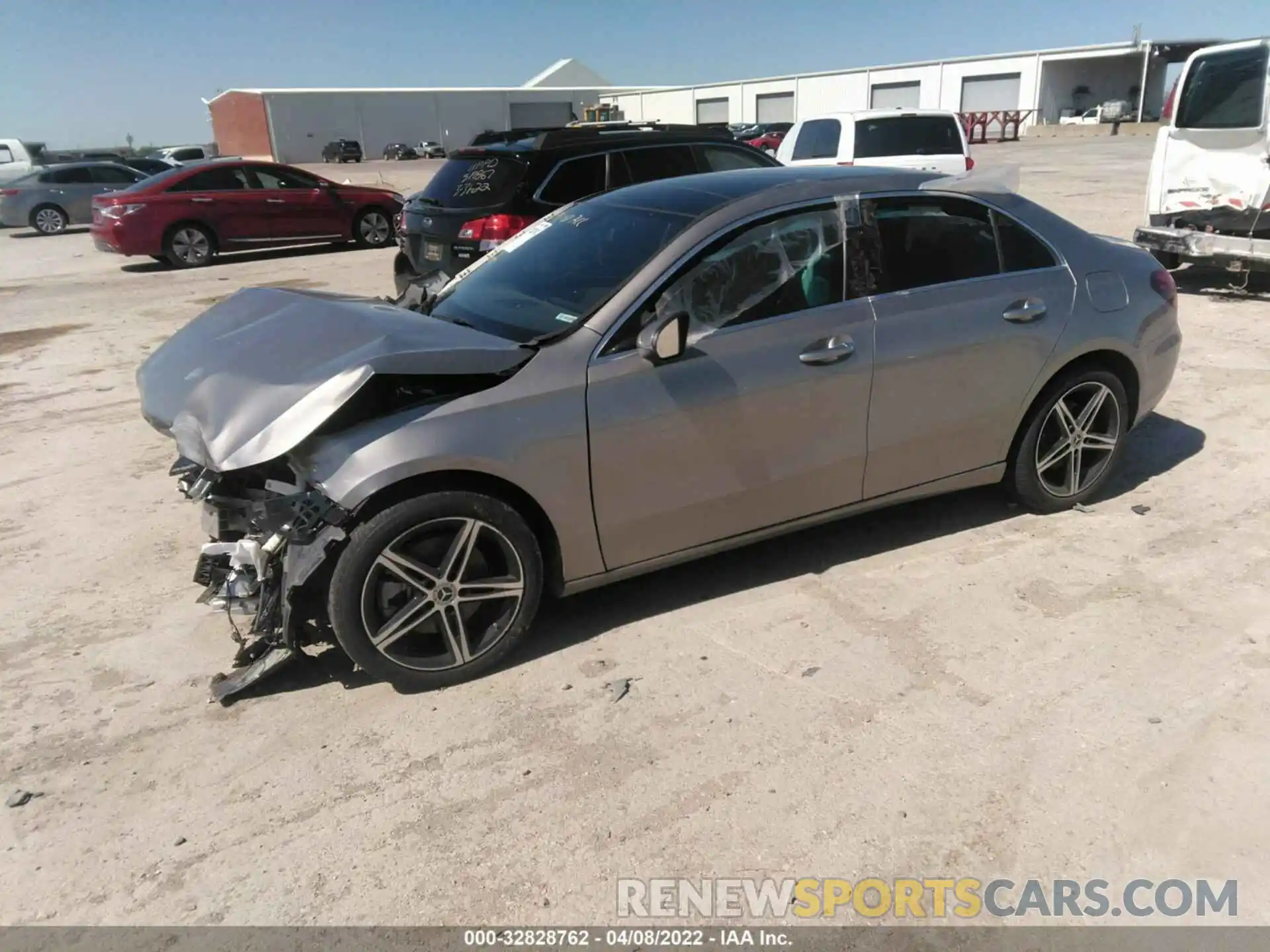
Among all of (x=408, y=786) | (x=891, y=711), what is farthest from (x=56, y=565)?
A: (x=891, y=711)

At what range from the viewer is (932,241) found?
4.18 metres

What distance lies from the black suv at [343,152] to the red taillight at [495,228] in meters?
58.5

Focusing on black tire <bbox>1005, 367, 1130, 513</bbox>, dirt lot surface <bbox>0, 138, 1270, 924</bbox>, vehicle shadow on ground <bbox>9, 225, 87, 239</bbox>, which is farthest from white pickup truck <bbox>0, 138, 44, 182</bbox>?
black tire <bbox>1005, 367, 1130, 513</bbox>

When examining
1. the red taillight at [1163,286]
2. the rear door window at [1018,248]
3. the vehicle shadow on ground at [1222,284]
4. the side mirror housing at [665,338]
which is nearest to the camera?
the side mirror housing at [665,338]

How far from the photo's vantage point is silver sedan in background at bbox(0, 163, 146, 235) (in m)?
21.3

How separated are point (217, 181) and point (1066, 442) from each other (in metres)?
14.4

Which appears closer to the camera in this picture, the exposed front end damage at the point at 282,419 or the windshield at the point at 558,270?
the exposed front end damage at the point at 282,419

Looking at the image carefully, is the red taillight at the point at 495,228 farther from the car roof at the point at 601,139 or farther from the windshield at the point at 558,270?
the windshield at the point at 558,270

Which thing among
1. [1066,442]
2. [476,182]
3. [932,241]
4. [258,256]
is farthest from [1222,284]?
[258,256]

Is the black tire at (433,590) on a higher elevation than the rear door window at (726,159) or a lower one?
lower

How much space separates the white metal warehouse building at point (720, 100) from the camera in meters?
52.9

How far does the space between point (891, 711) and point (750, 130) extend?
1559 inches

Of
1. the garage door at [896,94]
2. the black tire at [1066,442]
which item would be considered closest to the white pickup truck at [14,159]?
the black tire at [1066,442]

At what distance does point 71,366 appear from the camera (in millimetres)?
8492
